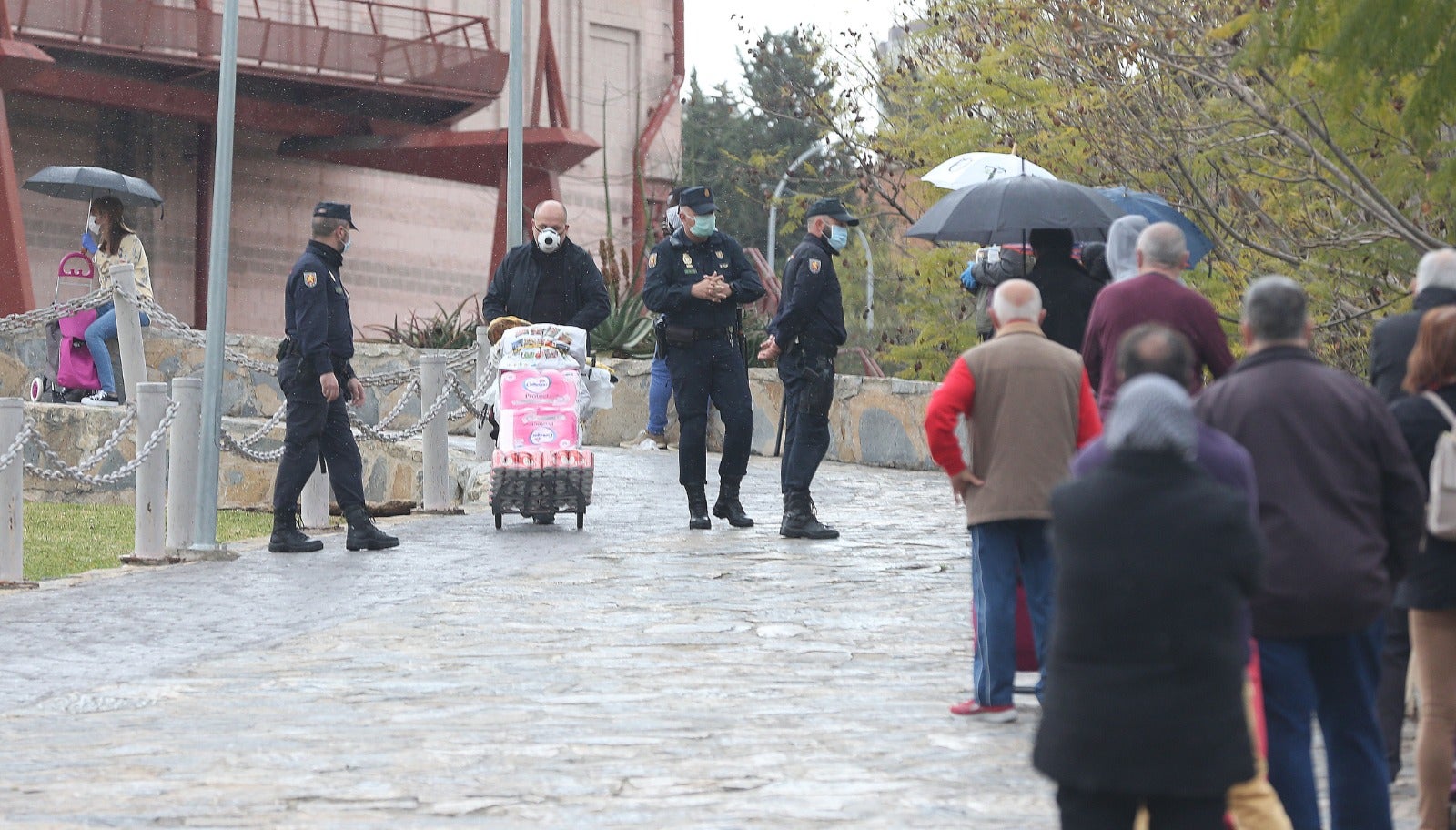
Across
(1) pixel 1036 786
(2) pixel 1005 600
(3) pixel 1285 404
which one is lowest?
(1) pixel 1036 786

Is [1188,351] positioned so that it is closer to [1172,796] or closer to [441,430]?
[1172,796]

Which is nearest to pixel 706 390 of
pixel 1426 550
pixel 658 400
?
pixel 658 400

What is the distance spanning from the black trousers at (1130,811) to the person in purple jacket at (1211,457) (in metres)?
0.11

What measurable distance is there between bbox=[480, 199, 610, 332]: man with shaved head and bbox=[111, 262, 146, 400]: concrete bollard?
499 centimetres

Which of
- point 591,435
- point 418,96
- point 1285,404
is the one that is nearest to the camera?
point 1285,404

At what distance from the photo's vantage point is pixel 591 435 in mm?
20734

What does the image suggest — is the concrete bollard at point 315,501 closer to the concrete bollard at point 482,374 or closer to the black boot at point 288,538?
the black boot at point 288,538

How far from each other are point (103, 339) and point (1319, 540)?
1481 cm

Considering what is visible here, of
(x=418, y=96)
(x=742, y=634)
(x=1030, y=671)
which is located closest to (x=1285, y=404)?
(x=1030, y=671)

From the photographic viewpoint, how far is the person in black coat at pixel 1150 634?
4141mm

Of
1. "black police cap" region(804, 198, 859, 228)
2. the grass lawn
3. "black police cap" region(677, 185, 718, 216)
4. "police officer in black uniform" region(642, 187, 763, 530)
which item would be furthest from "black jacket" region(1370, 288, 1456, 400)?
the grass lawn

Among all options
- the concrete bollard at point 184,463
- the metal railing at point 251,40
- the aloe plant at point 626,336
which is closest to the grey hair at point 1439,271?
the concrete bollard at point 184,463

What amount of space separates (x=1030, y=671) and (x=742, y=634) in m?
1.76

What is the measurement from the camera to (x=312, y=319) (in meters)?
11.6
